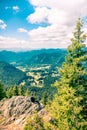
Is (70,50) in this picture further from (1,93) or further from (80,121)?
(1,93)

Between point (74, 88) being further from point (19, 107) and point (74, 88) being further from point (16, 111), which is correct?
point (19, 107)

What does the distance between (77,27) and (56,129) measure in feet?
37.5

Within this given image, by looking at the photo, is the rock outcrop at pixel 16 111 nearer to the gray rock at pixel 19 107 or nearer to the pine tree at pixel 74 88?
the gray rock at pixel 19 107

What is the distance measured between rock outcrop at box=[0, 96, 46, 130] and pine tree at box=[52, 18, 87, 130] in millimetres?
30724

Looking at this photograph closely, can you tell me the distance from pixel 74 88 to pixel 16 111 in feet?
132

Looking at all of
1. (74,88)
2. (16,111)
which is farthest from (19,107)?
(74,88)

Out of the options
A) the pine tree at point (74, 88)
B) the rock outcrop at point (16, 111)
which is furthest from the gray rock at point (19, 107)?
the pine tree at point (74, 88)

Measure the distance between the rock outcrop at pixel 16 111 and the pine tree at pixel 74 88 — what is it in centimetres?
3072

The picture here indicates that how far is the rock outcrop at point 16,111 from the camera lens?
54.2 m

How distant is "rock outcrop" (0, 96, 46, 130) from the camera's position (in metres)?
54.2

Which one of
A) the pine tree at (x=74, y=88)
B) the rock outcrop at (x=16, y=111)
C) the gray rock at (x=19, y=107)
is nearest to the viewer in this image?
the pine tree at (x=74, y=88)

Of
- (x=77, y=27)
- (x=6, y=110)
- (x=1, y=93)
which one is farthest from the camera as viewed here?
(x=1, y=93)

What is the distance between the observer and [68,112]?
22641 mm

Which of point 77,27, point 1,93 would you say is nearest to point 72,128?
point 77,27
